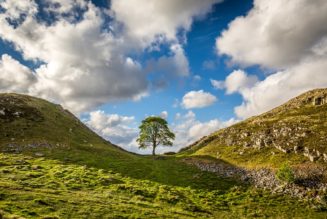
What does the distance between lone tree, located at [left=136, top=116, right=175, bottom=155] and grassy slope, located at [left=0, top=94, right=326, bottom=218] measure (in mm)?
28404

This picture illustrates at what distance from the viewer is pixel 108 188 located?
2692 inches

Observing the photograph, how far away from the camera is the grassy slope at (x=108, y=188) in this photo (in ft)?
156

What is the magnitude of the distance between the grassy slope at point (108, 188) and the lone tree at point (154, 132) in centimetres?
2840

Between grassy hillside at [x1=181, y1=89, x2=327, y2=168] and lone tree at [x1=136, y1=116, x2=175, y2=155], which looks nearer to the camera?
grassy hillside at [x1=181, y1=89, x2=327, y2=168]

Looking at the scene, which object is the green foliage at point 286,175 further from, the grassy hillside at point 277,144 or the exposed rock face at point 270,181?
the grassy hillside at point 277,144

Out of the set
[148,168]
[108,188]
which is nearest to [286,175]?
[148,168]

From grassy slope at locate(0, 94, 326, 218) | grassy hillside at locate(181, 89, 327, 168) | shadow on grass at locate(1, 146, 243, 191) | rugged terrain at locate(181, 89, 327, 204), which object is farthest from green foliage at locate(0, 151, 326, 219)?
grassy hillside at locate(181, 89, 327, 168)

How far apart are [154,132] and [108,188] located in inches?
2966

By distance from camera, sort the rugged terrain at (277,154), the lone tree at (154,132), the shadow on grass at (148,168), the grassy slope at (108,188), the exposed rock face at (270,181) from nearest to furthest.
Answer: the grassy slope at (108,188) → the exposed rock face at (270,181) → the rugged terrain at (277,154) → the shadow on grass at (148,168) → the lone tree at (154,132)

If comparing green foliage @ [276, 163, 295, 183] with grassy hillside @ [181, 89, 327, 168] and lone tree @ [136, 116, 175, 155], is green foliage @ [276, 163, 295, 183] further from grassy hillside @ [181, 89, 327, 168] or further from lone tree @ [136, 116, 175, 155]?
lone tree @ [136, 116, 175, 155]

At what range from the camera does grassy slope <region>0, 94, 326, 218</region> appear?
4762cm

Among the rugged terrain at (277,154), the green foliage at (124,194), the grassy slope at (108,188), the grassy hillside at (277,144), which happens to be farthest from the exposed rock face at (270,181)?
the grassy hillside at (277,144)

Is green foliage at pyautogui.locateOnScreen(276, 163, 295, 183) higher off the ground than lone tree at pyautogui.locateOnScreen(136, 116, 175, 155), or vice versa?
lone tree at pyautogui.locateOnScreen(136, 116, 175, 155)

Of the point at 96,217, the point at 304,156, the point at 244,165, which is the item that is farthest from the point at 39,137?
the point at 304,156
